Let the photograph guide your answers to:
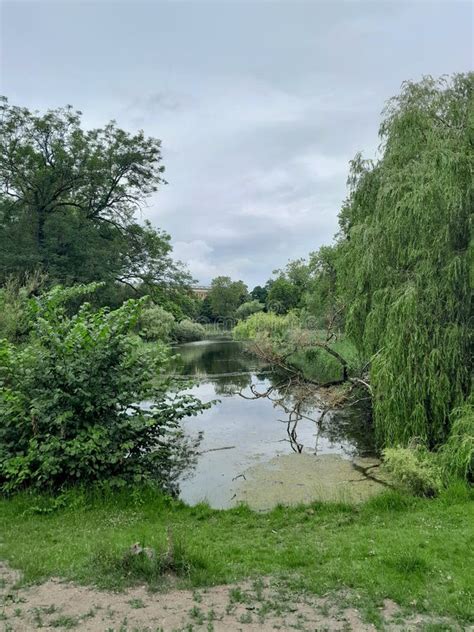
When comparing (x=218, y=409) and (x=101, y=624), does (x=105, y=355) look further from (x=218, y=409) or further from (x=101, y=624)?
(x=218, y=409)

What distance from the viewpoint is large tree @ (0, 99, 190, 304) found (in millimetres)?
25500

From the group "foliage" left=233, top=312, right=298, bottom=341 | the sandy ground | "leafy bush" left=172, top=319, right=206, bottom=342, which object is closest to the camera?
the sandy ground

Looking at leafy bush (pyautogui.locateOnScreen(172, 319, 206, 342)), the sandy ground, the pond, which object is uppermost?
leafy bush (pyautogui.locateOnScreen(172, 319, 206, 342))

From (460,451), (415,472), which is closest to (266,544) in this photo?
(415,472)

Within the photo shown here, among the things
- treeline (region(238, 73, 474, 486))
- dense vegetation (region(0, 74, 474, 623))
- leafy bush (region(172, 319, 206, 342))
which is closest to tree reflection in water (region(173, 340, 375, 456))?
dense vegetation (region(0, 74, 474, 623))

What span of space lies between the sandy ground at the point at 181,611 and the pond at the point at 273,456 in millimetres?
3832

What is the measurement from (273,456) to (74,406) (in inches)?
204

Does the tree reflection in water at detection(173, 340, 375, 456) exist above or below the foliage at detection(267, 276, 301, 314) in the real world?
below

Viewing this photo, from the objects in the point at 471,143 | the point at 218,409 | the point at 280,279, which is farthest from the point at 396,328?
the point at 280,279

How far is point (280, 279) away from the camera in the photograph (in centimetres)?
6353

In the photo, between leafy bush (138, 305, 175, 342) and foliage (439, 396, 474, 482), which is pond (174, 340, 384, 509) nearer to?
foliage (439, 396, 474, 482)

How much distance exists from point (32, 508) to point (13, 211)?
949 inches

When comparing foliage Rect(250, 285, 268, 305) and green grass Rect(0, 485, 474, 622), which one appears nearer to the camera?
green grass Rect(0, 485, 474, 622)

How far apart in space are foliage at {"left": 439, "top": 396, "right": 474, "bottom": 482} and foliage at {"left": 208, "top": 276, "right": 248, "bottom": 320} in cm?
7750
